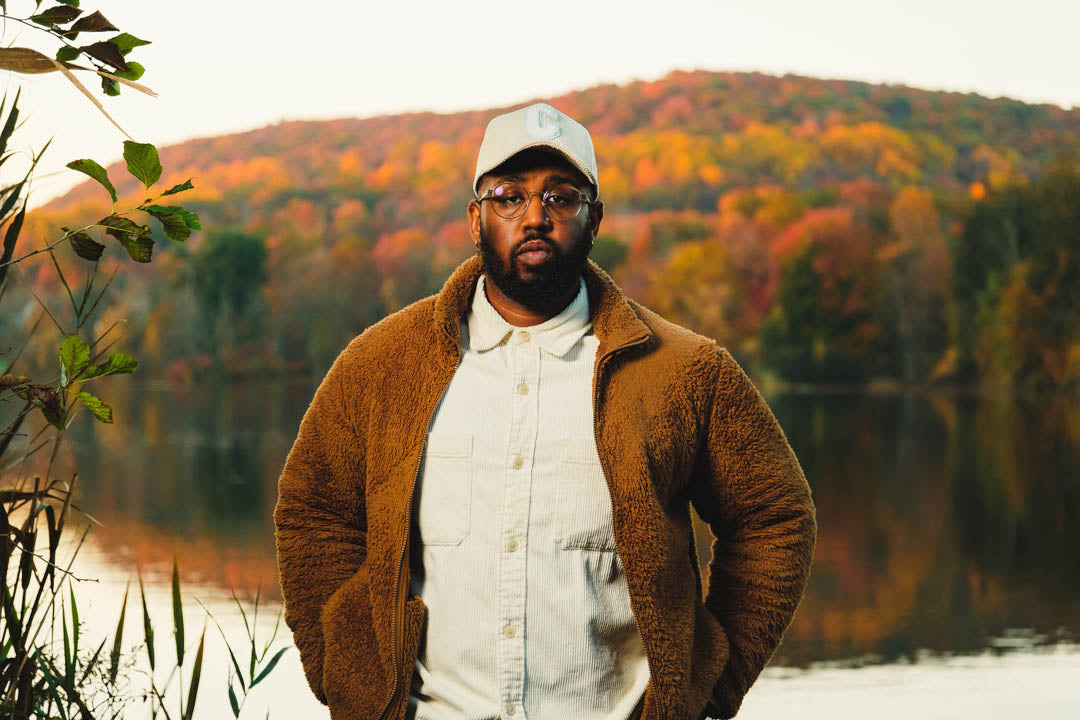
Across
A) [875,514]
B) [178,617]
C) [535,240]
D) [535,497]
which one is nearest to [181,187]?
[535,240]

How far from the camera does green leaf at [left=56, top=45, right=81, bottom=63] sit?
1714 mm

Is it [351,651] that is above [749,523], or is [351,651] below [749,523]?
below

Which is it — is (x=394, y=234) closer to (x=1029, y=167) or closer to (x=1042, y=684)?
(x=1029, y=167)

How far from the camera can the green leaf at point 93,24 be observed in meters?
1.70

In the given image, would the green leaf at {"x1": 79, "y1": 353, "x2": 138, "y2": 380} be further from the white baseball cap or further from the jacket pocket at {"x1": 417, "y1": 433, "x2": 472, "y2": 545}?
the white baseball cap

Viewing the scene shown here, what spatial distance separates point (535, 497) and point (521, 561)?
93mm

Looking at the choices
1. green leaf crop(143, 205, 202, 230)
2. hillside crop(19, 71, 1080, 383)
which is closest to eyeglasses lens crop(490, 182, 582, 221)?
green leaf crop(143, 205, 202, 230)

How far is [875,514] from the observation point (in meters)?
21.2

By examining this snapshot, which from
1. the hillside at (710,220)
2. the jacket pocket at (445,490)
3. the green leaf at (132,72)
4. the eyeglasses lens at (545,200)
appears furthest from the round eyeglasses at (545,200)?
the hillside at (710,220)

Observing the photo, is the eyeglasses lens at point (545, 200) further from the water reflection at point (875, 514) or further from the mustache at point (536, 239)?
the water reflection at point (875, 514)

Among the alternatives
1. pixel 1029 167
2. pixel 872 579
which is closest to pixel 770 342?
pixel 1029 167

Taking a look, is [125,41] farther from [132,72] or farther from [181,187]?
[181,187]

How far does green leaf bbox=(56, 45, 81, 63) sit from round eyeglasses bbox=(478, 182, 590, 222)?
647 mm

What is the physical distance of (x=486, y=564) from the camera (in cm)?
202
